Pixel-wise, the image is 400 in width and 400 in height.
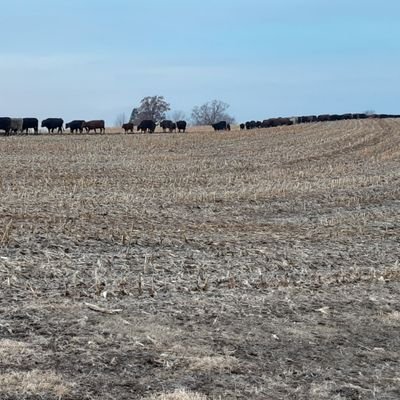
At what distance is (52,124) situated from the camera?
67250 mm

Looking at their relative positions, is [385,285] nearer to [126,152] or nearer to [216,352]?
[216,352]

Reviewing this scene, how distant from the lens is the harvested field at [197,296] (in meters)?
5.14

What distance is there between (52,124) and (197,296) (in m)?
62.0

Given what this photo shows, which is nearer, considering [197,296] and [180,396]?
[180,396]

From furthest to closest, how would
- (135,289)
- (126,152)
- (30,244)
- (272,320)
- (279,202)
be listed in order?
(126,152), (279,202), (30,244), (135,289), (272,320)

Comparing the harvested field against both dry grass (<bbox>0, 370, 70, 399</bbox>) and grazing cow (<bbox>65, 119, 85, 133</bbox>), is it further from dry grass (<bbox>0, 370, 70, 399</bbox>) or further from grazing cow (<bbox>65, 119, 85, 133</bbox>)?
grazing cow (<bbox>65, 119, 85, 133</bbox>)

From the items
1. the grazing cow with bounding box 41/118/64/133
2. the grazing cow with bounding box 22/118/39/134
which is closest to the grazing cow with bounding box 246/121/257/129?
the grazing cow with bounding box 41/118/64/133

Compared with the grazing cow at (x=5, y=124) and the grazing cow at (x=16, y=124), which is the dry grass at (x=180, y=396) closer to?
the grazing cow at (x=5, y=124)

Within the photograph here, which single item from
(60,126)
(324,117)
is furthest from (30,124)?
(324,117)

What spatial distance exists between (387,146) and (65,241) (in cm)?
3059

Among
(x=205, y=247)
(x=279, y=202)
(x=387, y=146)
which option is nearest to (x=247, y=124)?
(x=387, y=146)

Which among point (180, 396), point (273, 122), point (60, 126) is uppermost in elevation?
point (273, 122)

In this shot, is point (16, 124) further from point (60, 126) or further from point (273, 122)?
point (273, 122)

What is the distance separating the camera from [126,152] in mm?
36344
